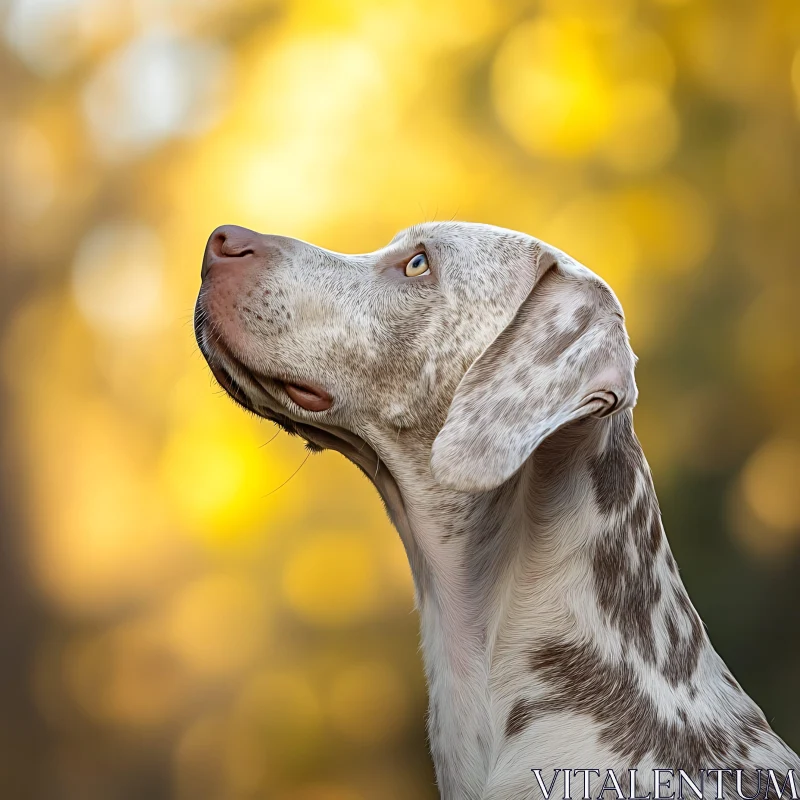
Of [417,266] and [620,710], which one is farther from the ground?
[417,266]

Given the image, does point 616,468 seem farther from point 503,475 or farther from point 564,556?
point 503,475

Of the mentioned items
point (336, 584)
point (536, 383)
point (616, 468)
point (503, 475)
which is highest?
point (536, 383)

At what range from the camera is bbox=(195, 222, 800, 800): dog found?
1734mm

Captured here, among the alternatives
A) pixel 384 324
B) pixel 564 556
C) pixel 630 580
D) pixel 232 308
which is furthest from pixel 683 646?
pixel 232 308

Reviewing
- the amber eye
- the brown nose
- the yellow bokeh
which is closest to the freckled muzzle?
the brown nose

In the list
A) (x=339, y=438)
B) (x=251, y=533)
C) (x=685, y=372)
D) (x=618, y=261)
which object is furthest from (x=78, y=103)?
(x=339, y=438)

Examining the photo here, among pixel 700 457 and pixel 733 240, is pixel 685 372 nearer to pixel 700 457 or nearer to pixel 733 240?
pixel 700 457

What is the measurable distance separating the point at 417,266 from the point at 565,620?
2.50 ft

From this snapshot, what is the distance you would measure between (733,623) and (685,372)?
1.15 meters

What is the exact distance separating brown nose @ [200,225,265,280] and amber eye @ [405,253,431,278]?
0.98 ft

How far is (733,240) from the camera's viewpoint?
4801mm

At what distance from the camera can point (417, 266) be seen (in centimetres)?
206

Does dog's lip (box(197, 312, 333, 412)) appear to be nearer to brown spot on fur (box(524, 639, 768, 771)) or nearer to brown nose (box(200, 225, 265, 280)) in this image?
brown nose (box(200, 225, 265, 280))

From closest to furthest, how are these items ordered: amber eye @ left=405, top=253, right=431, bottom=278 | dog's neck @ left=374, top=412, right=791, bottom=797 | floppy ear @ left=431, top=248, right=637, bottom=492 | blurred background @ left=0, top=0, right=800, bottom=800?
floppy ear @ left=431, top=248, right=637, bottom=492
dog's neck @ left=374, top=412, right=791, bottom=797
amber eye @ left=405, top=253, right=431, bottom=278
blurred background @ left=0, top=0, right=800, bottom=800
